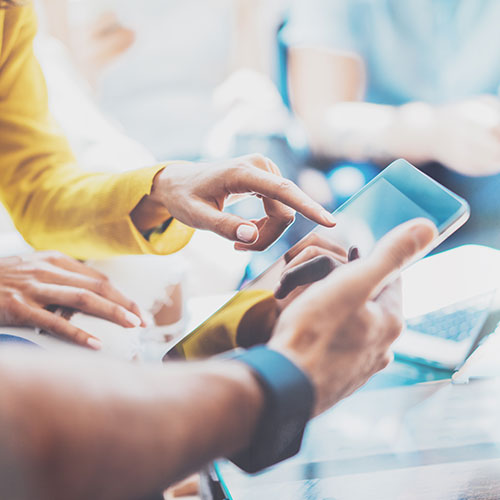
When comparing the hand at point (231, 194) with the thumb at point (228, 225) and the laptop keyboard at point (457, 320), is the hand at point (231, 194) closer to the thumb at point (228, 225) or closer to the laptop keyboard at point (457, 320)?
the thumb at point (228, 225)

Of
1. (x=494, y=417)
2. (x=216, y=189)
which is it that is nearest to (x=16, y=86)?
(x=216, y=189)

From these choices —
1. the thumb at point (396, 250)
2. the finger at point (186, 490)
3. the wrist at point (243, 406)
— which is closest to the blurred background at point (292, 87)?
the thumb at point (396, 250)

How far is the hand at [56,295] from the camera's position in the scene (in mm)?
530

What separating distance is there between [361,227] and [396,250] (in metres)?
0.05

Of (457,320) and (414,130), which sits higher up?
(414,130)

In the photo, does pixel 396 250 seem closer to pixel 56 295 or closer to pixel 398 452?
pixel 398 452

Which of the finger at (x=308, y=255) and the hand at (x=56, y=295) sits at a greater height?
the finger at (x=308, y=255)

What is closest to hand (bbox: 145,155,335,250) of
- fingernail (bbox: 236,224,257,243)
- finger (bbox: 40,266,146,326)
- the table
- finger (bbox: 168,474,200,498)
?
fingernail (bbox: 236,224,257,243)

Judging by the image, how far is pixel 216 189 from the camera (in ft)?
1.69

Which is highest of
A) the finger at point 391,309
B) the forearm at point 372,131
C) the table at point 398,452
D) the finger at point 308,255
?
the forearm at point 372,131

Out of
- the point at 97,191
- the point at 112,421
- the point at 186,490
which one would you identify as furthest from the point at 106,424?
the point at 186,490

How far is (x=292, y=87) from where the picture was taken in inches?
22.5

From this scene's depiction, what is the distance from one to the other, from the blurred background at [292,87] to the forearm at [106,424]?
25 centimetres

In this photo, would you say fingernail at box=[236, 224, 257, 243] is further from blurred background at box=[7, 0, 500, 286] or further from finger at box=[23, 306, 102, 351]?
finger at box=[23, 306, 102, 351]
